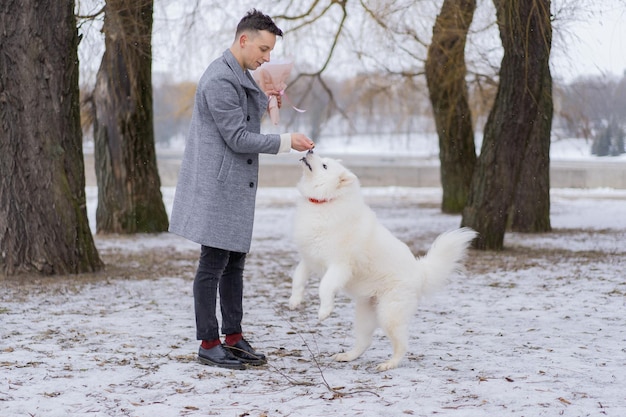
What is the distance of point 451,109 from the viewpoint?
639 inches

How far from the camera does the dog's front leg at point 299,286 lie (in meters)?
4.49

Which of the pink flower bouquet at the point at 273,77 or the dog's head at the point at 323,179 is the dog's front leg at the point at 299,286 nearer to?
the dog's head at the point at 323,179

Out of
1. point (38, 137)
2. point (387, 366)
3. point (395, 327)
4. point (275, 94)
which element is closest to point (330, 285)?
point (395, 327)

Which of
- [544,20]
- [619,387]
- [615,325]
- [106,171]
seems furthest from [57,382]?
[106,171]

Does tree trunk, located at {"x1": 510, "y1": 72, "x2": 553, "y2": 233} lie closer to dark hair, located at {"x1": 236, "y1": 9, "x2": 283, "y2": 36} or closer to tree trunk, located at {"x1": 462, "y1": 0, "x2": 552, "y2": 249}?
tree trunk, located at {"x1": 462, "y1": 0, "x2": 552, "y2": 249}

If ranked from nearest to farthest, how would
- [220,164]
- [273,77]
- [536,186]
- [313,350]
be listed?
1. [220,164]
2. [273,77]
3. [313,350]
4. [536,186]

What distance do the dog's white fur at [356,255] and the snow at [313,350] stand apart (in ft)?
1.15

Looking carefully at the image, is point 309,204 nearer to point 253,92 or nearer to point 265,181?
point 253,92

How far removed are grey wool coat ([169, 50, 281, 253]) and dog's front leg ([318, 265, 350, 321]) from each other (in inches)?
19.3

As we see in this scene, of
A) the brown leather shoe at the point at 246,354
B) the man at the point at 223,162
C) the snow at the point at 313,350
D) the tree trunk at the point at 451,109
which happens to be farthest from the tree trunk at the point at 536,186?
the man at the point at 223,162

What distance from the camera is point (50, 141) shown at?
7.64 meters

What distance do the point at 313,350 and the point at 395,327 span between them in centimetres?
76

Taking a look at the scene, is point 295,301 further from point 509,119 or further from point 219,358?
point 509,119

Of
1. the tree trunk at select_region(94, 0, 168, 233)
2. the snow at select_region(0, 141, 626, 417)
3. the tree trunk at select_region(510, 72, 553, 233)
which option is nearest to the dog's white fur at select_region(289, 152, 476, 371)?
the snow at select_region(0, 141, 626, 417)
